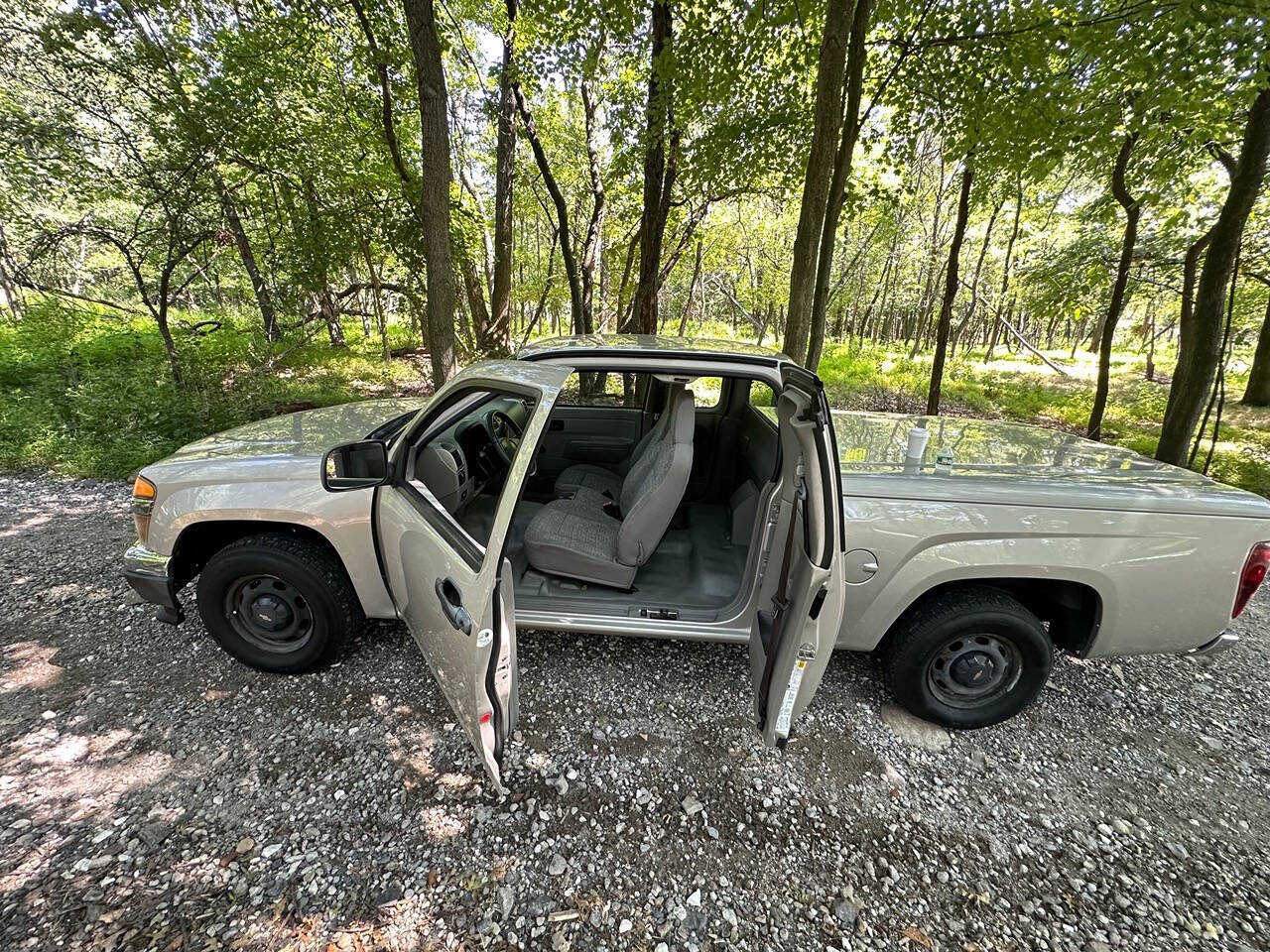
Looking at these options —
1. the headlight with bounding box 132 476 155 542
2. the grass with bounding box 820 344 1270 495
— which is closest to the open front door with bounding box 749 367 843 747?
the headlight with bounding box 132 476 155 542

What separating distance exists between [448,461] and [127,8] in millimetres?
8355

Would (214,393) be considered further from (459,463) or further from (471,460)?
(459,463)

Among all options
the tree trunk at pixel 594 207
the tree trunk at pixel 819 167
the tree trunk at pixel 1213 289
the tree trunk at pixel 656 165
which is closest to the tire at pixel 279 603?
the tree trunk at pixel 819 167

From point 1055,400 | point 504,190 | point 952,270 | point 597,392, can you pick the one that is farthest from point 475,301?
point 1055,400

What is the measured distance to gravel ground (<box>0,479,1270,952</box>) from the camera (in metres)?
1.74

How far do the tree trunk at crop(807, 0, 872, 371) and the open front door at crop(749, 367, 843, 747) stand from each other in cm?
356

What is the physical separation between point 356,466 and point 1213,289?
27.9 ft

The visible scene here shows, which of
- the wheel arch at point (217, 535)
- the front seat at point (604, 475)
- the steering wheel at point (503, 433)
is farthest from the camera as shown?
the steering wheel at point (503, 433)

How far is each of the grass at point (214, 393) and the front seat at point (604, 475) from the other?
5.28 m

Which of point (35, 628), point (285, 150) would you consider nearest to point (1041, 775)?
point (35, 628)

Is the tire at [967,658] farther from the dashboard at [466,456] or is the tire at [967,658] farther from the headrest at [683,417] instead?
the dashboard at [466,456]

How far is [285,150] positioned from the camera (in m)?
7.36

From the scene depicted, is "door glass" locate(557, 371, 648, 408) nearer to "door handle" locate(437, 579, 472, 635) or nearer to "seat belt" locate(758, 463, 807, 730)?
"seat belt" locate(758, 463, 807, 730)

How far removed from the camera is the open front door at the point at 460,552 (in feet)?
5.74
